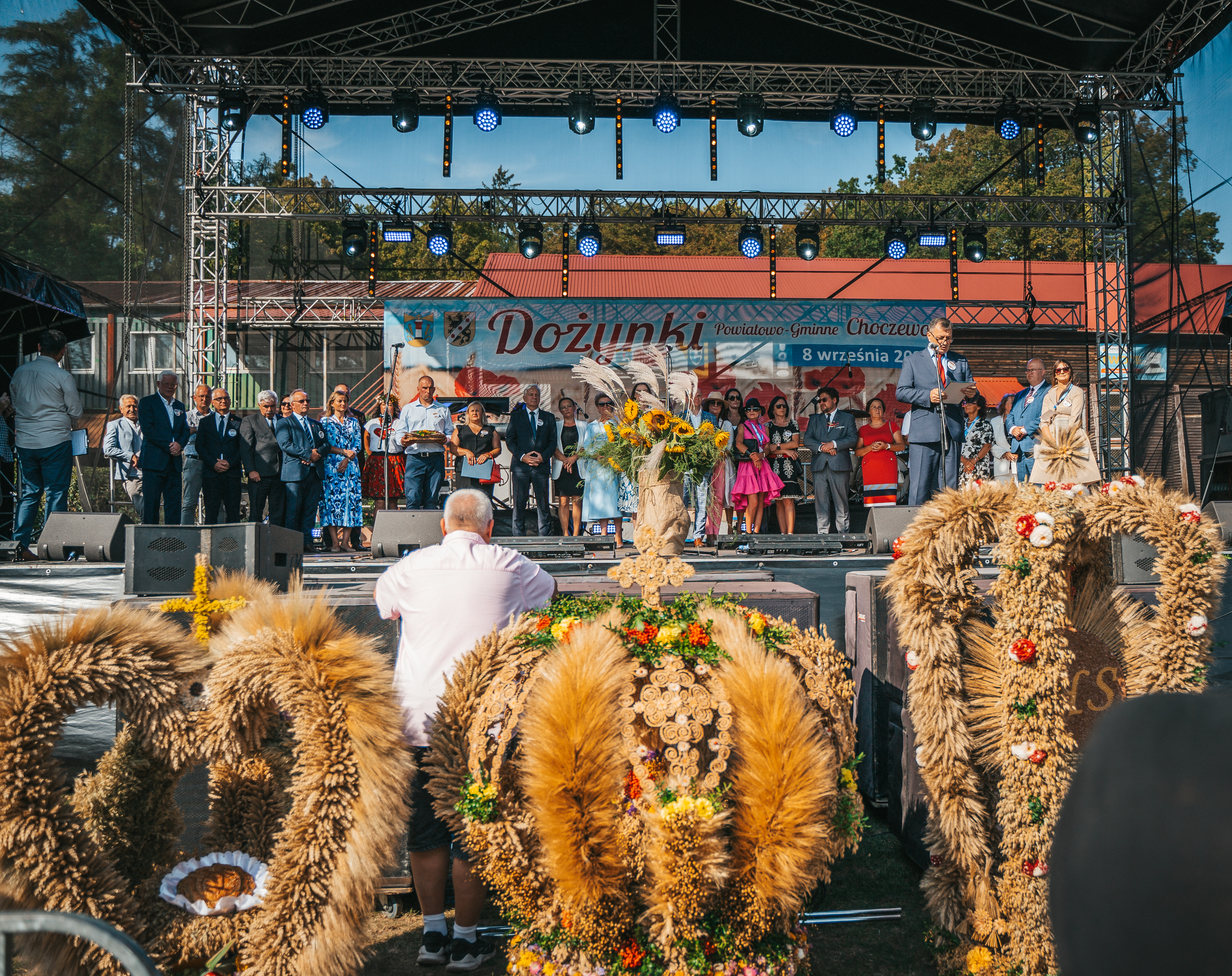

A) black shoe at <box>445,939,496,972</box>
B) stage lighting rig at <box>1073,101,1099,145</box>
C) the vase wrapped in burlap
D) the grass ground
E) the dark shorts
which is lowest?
the grass ground

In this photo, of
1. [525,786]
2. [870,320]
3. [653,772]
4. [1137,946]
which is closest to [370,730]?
[525,786]

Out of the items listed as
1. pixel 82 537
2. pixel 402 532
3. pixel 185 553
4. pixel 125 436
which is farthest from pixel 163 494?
pixel 185 553

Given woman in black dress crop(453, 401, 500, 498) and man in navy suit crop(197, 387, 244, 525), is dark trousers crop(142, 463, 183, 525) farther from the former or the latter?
woman in black dress crop(453, 401, 500, 498)

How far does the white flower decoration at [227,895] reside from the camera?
2.29 meters

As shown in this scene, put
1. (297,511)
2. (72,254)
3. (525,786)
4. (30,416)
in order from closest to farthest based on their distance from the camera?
(525,786) → (30,416) → (297,511) → (72,254)

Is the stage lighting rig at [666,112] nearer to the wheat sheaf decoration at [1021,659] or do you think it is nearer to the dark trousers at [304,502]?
the dark trousers at [304,502]

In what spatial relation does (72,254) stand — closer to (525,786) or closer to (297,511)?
(297,511)

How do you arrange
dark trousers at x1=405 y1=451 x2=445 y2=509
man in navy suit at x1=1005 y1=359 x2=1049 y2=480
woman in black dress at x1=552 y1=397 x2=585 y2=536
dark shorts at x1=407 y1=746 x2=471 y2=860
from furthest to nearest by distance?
woman in black dress at x1=552 y1=397 x2=585 y2=536 < dark trousers at x1=405 y1=451 x2=445 y2=509 < man in navy suit at x1=1005 y1=359 x2=1049 y2=480 < dark shorts at x1=407 y1=746 x2=471 y2=860

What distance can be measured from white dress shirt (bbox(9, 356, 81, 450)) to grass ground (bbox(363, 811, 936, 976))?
618cm

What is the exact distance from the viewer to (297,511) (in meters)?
8.74

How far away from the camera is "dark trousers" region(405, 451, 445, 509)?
29.4 feet

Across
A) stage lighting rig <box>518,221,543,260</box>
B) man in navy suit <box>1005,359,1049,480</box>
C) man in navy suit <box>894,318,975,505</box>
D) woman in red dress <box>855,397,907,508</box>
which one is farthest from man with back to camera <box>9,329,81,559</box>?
woman in red dress <box>855,397,907,508</box>

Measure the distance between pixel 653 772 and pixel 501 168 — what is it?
41.9 feet

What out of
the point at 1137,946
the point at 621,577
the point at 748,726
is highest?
the point at 621,577
